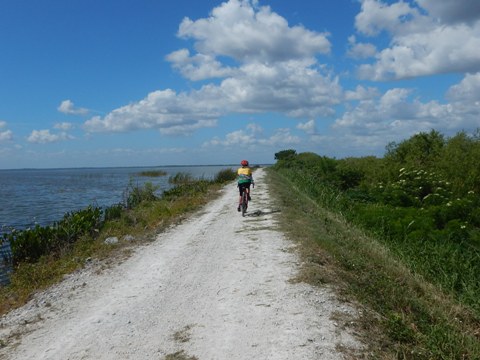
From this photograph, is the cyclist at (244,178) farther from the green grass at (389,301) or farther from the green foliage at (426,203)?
the green grass at (389,301)

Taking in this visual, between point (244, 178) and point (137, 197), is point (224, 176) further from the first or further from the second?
point (244, 178)

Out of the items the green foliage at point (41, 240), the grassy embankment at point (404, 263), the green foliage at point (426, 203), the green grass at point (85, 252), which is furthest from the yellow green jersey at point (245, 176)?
the green foliage at point (41, 240)

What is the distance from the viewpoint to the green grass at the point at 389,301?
16.0ft

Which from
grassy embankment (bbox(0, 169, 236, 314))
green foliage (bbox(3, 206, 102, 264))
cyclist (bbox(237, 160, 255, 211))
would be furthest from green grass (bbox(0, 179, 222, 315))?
cyclist (bbox(237, 160, 255, 211))

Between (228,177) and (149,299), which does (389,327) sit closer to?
(149,299)

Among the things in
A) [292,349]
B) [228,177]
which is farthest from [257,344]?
[228,177]

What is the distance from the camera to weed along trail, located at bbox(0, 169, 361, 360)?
512cm

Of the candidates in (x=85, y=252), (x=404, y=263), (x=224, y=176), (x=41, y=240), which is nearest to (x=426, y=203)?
(x=404, y=263)

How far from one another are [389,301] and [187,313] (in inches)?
120

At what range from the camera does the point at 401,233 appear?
1222cm

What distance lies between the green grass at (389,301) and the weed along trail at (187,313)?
13.4 inches

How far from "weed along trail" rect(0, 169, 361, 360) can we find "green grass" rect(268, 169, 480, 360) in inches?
13.4

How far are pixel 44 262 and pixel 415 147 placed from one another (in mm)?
25567

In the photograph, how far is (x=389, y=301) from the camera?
6234 mm
